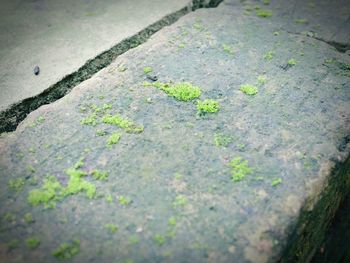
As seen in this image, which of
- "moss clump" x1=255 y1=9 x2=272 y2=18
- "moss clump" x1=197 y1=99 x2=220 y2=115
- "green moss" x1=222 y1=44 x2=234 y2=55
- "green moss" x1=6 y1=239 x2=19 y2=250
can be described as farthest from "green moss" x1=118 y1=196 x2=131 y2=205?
"moss clump" x1=255 y1=9 x2=272 y2=18

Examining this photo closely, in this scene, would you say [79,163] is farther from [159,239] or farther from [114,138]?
[159,239]

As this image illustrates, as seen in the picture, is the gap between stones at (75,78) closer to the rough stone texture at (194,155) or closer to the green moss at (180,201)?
the rough stone texture at (194,155)

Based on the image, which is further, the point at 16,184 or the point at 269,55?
the point at 269,55

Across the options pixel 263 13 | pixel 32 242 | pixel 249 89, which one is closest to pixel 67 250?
pixel 32 242

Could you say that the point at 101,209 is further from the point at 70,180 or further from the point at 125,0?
the point at 125,0

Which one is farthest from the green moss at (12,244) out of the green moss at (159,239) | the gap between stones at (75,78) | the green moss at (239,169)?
the green moss at (239,169)

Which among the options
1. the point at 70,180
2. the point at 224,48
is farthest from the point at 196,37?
the point at 70,180

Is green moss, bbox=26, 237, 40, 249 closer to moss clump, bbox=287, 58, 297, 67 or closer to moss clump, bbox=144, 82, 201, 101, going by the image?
moss clump, bbox=144, 82, 201, 101
